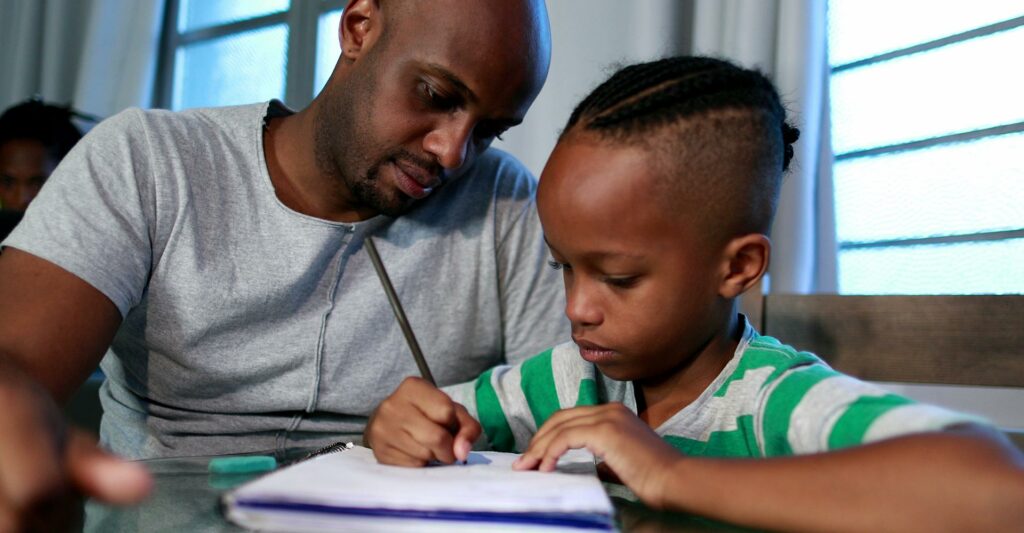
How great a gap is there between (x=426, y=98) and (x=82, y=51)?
2.56 m

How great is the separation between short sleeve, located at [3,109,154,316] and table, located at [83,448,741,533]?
0.32 meters

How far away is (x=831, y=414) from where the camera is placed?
2.11 ft

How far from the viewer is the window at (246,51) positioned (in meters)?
2.74

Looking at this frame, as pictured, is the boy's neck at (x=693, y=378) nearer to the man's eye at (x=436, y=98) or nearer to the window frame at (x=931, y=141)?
the man's eye at (x=436, y=98)

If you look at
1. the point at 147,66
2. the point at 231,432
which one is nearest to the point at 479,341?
the point at 231,432

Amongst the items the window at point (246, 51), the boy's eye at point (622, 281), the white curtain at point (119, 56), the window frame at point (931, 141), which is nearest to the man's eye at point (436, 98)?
the boy's eye at point (622, 281)

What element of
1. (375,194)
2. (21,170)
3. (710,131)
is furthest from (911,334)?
(21,170)

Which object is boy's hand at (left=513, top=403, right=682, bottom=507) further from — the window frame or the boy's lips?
the window frame

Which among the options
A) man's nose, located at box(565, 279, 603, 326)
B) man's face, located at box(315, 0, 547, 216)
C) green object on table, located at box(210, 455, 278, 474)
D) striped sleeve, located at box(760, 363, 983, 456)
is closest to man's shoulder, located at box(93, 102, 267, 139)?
man's face, located at box(315, 0, 547, 216)

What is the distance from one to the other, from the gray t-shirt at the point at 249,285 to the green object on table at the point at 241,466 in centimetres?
28

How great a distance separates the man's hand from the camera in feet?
1.25

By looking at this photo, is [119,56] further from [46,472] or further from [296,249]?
[46,472]

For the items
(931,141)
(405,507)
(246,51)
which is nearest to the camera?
(405,507)

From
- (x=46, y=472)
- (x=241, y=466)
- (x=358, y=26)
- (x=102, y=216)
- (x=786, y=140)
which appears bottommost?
(x=241, y=466)
